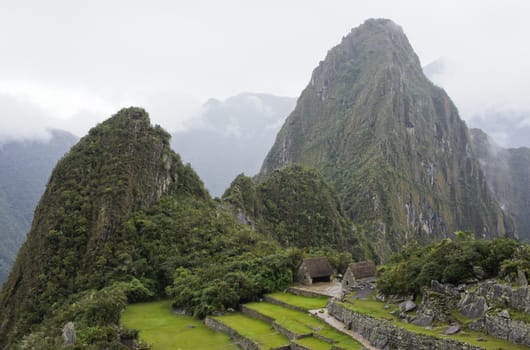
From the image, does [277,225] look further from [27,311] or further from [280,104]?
[280,104]

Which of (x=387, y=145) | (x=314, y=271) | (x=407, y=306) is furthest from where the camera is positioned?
(x=387, y=145)

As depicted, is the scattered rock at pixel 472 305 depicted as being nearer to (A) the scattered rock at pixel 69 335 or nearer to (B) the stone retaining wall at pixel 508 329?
(B) the stone retaining wall at pixel 508 329

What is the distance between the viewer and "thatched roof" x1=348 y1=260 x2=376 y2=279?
29.0 meters

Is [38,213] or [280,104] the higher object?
[280,104]

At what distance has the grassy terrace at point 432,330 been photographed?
1356 cm

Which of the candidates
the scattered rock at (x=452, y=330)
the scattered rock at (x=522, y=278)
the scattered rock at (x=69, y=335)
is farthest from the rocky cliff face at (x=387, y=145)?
the scattered rock at (x=452, y=330)

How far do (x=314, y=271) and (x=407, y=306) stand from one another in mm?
15771

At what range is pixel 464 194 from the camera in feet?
461

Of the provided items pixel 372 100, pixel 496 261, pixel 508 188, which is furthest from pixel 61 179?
pixel 508 188

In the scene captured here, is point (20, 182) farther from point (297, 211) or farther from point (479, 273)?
point (479, 273)

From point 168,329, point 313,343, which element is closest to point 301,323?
point 313,343

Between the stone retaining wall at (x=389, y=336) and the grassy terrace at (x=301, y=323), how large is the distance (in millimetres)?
656

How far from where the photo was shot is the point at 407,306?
62.2ft

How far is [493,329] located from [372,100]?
105046 millimetres
